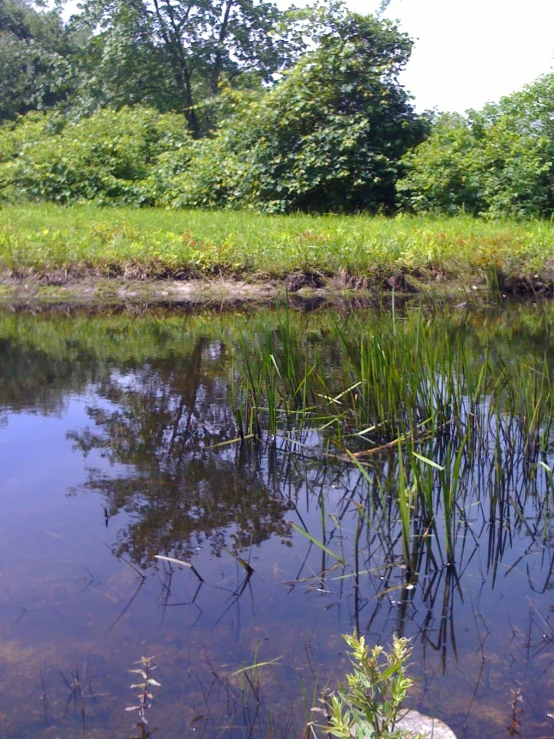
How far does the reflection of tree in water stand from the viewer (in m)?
3.14

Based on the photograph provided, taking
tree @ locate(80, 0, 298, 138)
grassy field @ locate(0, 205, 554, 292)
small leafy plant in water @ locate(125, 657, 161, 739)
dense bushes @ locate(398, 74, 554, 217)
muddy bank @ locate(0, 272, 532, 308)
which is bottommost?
small leafy plant in water @ locate(125, 657, 161, 739)

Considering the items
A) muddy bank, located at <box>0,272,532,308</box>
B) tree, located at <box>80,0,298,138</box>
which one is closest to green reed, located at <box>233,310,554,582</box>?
muddy bank, located at <box>0,272,532,308</box>

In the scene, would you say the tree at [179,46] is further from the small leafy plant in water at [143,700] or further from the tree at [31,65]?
the small leafy plant in water at [143,700]

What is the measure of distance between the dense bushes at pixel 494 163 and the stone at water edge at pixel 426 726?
10966mm

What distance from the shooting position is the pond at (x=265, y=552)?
2148 mm

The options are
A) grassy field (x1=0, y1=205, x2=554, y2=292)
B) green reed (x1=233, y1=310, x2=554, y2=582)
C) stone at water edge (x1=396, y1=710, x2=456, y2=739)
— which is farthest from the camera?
grassy field (x1=0, y1=205, x2=554, y2=292)

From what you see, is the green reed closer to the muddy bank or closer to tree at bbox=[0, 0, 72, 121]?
the muddy bank

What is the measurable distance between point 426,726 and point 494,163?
12.0 m

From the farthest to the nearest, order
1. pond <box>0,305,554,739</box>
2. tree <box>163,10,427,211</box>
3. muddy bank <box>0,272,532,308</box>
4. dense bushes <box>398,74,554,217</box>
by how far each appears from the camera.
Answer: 1. tree <box>163,10,427,211</box>
2. dense bushes <box>398,74,554,217</box>
3. muddy bank <box>0,272,532,308</box>
4. pond <box>0,305,554,739</box>

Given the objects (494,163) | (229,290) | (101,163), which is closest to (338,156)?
(494,163)

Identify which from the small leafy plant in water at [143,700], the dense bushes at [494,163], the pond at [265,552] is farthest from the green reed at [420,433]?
the dense bushes at [494,163]

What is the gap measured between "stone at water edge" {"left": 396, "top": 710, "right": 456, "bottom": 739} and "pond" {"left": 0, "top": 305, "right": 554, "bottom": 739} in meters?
0.09

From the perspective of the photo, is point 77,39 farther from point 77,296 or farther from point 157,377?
point 157,377

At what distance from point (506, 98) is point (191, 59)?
1439 cm
